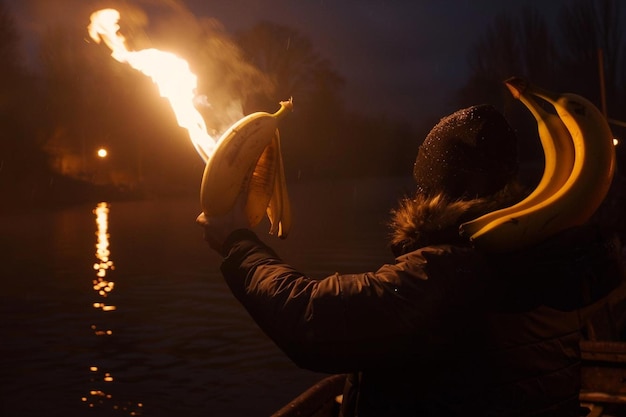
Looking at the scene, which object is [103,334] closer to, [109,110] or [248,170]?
A: [248,170]

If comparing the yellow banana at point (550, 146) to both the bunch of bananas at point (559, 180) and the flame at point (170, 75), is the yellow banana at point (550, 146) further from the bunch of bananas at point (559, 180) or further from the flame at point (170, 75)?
the flame at point (170, 75)

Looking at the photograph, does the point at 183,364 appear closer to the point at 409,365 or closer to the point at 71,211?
the point at 409,365

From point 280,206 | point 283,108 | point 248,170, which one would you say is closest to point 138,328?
point 280,206

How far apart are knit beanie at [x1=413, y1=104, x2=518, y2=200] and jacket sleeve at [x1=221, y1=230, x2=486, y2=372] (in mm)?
268

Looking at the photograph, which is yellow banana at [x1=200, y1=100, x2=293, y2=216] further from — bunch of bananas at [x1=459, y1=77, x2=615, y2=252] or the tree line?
the tree line

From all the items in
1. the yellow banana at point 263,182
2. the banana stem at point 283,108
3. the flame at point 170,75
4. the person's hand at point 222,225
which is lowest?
the person's hand at point 222,225

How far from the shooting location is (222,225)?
2.00 meters

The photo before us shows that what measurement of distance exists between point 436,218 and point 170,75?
5.48ft

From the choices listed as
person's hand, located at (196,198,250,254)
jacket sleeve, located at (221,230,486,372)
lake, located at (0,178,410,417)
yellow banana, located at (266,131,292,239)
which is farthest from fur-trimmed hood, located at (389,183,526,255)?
lake, located at (0,178,410,417)

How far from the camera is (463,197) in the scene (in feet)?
6.12

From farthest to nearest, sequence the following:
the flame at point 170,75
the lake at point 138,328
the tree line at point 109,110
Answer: the tree line at point 109,110
the lake at point 138,328
the flame at point 170,75

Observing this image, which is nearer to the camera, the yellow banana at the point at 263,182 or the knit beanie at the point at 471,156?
the knit beanie at the point at 471,156

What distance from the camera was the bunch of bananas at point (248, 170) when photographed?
2055 millimetres

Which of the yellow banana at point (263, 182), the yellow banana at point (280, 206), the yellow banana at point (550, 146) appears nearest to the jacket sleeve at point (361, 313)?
the yellow banana at point (550, 146)
